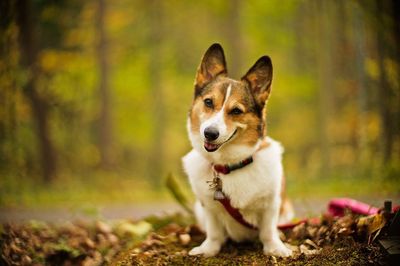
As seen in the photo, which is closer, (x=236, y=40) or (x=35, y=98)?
(x=35, y=98)

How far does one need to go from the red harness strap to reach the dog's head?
1.14 ft

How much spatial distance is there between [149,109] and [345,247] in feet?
45.0

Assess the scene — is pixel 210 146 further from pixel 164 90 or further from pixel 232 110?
pixel 164 90

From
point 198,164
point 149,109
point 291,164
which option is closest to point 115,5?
point 149,109

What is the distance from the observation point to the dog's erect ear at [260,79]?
11.0 ft

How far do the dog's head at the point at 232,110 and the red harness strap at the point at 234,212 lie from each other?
347 mm

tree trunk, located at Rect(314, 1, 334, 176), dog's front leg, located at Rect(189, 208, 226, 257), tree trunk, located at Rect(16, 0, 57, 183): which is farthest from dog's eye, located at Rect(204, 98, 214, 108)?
tree trunk, located at Rect(314, 1, 334, 176)

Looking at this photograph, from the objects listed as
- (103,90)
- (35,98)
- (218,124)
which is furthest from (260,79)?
(103,90)

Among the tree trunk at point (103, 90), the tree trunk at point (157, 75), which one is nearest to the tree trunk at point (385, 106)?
the tree trunk at point (157, 75)

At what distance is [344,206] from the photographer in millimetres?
3766

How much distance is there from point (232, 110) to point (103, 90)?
400 inches

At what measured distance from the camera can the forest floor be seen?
2925mm

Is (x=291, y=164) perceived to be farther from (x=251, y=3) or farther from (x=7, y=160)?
(x=7, y=160)

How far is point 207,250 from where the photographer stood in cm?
329
